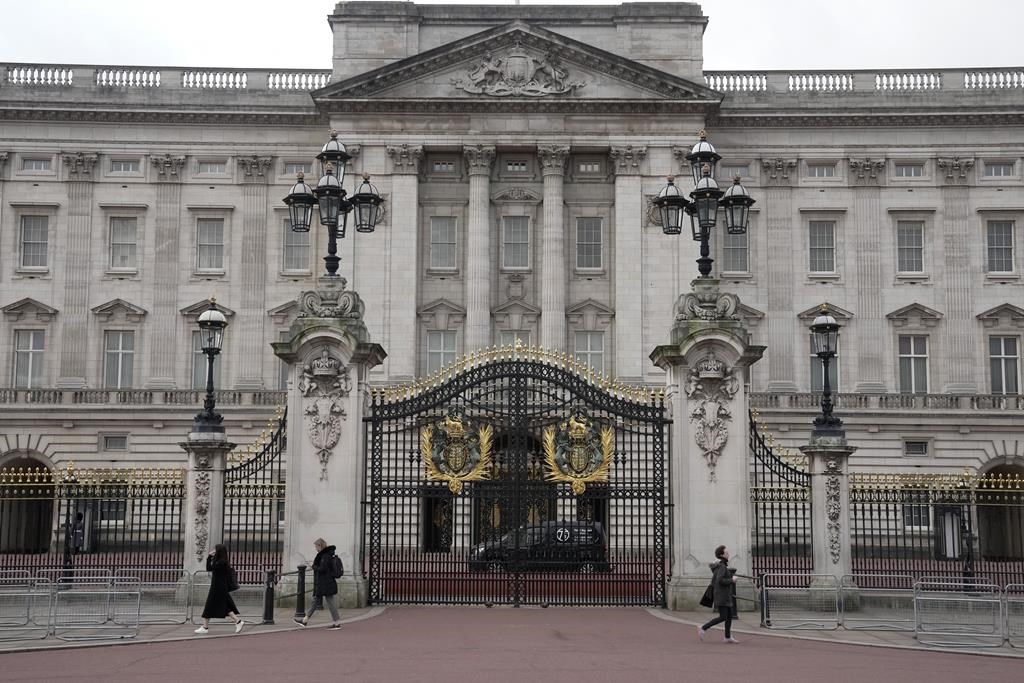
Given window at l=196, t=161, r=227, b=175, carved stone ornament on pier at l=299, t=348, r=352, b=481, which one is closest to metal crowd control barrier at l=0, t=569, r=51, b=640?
carved stone ornament on pier at l=299, t=348, r=352, b=481

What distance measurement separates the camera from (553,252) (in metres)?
52.8

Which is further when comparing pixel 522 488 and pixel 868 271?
pixel 868 271

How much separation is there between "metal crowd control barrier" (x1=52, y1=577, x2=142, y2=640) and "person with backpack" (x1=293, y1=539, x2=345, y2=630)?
9.20 ft

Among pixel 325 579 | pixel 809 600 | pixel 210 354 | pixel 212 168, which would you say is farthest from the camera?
pixel 212 168

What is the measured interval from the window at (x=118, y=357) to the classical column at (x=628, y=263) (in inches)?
803

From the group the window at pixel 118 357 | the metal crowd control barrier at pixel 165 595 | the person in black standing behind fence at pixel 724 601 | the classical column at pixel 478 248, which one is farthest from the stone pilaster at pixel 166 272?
the person in black standing behind fence at pixel 724 601

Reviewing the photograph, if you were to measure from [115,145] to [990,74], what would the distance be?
3744 centimetres

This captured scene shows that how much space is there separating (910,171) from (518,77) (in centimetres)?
1713

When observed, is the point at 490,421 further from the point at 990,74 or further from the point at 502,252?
the point at 990,74

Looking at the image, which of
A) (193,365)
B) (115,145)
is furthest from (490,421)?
(115,145)

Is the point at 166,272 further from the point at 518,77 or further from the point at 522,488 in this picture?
the point at 522,488

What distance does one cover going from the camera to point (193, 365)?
2146 inches

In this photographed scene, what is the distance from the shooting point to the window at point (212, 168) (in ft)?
182

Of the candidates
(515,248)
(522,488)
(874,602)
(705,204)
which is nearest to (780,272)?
(515,248)
